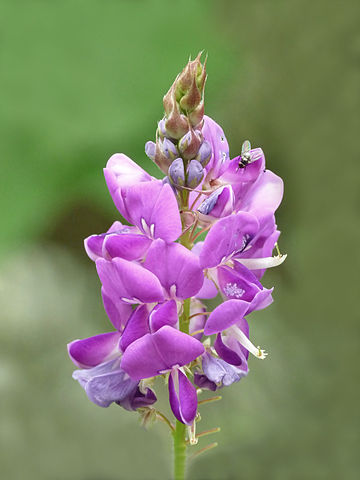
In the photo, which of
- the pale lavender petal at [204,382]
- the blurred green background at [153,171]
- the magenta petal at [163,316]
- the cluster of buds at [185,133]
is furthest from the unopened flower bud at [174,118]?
the blurred green background at [153,171]

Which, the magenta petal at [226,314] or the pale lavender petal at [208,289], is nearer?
the magenta petal at [226,314]

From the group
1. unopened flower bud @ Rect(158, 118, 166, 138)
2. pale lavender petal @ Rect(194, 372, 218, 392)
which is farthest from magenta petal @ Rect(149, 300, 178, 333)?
unopened flower bud @ Rect(158, 118, 166, 138)

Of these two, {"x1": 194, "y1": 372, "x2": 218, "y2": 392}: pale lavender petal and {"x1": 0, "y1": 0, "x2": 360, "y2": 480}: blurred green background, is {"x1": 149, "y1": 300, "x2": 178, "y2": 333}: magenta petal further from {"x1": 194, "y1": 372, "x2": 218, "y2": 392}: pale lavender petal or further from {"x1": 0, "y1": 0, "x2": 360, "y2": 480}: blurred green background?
{"x1": 0, "y1": 0, "x2": 360, "y2": 480}: blurred green background

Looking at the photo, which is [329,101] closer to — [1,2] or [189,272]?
[1,2]

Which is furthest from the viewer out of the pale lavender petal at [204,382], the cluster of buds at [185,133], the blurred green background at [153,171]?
the blurred green background at [153,171]

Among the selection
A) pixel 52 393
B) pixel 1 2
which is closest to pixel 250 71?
pixel 1 2

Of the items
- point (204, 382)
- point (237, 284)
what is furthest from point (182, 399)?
point (237, 284)

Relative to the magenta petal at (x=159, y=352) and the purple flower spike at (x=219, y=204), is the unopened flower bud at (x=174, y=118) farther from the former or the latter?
the magenta petal at (x=159, y=352)
